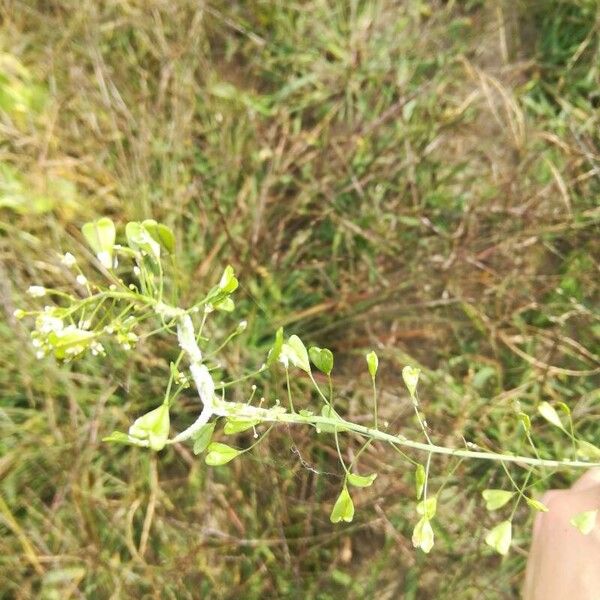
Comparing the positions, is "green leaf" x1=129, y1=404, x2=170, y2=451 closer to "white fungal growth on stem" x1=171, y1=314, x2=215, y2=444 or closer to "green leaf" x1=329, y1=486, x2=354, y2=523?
"white fungal growth on stem" x1=171, y1=314, x2=215, y2=444

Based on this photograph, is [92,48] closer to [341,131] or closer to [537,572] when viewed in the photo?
[341,131]

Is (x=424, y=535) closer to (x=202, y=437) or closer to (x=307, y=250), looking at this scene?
(x=202, y=437)

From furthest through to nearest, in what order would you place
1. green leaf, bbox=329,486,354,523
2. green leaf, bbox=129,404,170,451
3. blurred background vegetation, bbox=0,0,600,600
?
blurred background vegetation, bbox=0,0,600,600 < green leaf, bbox=329,486,354,523 < green leaf, bbox=129,404,170,451

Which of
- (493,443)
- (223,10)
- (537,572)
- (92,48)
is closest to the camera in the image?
(537,572)

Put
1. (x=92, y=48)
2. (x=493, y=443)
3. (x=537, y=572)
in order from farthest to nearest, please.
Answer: (x=92, y=48)
(x=493, y=443)
(x=537, y=572)

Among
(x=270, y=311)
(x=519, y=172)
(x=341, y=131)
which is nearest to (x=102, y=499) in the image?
(x=270, y=311)

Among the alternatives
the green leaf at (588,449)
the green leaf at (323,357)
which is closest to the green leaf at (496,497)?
the green leaf at (588,449)

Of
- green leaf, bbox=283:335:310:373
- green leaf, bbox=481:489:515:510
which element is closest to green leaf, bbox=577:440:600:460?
green leaf, bbox=481:489:515:510
